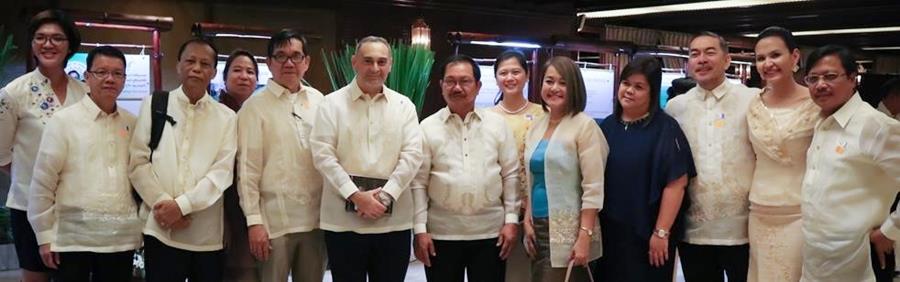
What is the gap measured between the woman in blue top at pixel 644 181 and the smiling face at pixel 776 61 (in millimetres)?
394

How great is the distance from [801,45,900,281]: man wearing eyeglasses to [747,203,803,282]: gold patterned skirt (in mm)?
86

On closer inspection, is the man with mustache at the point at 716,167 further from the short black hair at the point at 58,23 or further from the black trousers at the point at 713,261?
the short black hair at the point at 58,23

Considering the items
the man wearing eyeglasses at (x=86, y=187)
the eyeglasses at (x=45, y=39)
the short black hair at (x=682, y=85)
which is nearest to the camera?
the man wearing eyeglasses at (x=86, y=187)

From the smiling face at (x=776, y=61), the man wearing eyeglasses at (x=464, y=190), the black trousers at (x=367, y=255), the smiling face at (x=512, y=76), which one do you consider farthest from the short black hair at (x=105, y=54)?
the smiling face at (x=776, y=61)

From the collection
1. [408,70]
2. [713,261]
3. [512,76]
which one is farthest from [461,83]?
[408,70]

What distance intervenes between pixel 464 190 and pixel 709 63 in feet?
3.67

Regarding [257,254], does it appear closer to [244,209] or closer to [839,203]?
[244,209]

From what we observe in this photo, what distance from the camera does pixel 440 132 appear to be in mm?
3008

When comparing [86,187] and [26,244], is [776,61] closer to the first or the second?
[86,187]

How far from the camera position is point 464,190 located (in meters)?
2.93

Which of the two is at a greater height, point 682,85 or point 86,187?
point 682,85

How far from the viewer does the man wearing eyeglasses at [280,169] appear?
2.90m

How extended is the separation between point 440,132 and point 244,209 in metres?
0.85

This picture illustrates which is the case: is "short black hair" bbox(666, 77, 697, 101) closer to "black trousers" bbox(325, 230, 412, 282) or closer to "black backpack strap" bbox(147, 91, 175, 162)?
"black trousers" bbox(325, 230, 412, 282)
